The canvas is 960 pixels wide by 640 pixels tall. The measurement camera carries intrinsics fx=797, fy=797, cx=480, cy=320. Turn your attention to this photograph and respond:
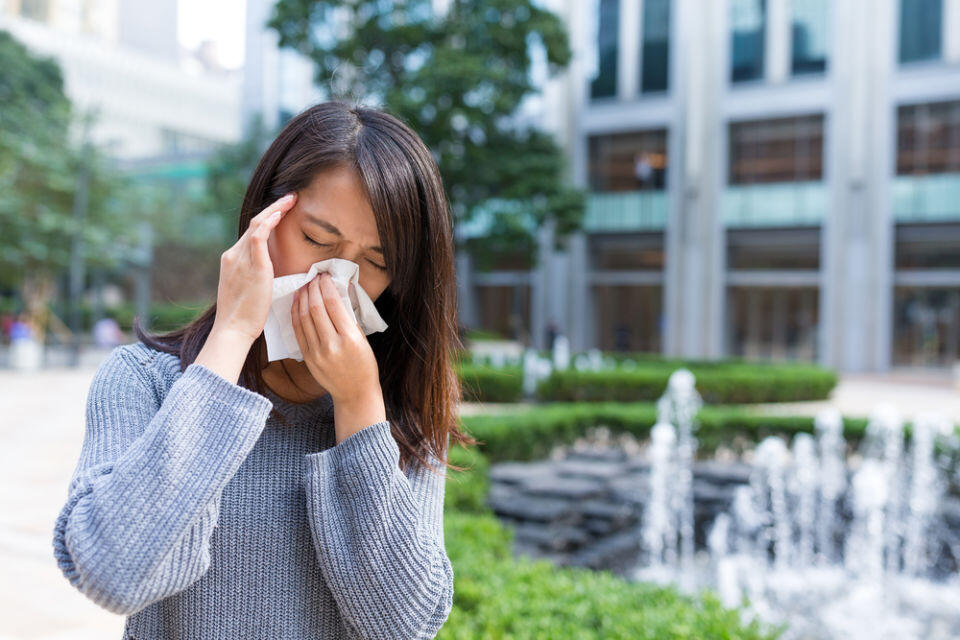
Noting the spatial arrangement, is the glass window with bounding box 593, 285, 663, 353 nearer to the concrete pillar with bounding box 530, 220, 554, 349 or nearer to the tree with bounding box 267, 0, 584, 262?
the concrete pillar with bounding box 530, 220, 554, 349

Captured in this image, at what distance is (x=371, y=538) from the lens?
108 centimetres

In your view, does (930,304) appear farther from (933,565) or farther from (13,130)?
(13,130)

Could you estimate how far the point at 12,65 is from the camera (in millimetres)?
23688

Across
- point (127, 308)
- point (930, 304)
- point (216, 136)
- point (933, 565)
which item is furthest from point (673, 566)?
point (216, 136)

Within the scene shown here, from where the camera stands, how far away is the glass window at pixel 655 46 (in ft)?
76.2

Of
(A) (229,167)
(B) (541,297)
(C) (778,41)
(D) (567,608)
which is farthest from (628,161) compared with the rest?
(D) (567,608)

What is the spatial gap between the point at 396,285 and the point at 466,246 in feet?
57.0

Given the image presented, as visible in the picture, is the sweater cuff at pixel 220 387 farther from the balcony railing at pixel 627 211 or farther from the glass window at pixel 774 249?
the glass window at pixel 774 249

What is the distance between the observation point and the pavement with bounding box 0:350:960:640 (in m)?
3.91

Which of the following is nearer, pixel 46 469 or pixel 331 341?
pixel 331 341

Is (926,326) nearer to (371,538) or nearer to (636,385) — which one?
(636,385)

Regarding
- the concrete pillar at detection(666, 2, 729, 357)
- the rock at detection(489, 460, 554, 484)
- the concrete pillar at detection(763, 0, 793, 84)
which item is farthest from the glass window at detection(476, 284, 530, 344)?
the rock at detection(489, 460, 554, 484)

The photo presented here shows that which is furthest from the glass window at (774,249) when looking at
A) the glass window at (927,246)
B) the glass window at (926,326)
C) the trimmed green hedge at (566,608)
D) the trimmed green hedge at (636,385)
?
the trimmed green hedge at (566,608)

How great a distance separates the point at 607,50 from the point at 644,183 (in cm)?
419
